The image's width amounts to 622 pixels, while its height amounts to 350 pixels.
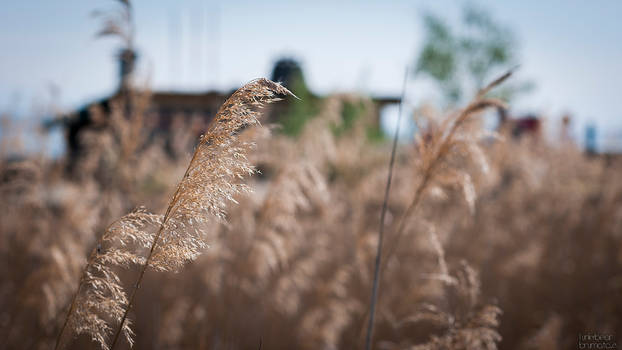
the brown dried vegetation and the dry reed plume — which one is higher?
the dry reed plume

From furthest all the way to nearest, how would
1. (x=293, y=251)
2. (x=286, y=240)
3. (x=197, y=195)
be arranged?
(x=293, y=251), (x=286, y=240), (x=197, y=195)

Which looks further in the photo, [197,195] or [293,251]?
[293,251]

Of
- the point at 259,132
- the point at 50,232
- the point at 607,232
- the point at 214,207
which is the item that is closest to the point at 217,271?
the point at 259,132

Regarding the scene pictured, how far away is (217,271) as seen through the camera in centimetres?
375

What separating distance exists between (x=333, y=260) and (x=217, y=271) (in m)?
1.87

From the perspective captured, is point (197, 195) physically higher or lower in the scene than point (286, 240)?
higher

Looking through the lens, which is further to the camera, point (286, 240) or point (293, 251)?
point (293, 251)

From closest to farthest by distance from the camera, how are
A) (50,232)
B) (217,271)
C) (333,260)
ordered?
1. (217,271)
2. (50,232)
3. (333,260)

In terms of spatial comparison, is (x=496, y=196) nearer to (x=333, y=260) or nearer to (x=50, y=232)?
(x=333, y=260)

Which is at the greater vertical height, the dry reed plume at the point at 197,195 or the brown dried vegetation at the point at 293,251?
the dry reed plume at the point at 197,195

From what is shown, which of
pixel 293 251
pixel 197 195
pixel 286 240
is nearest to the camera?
pixel 197 195

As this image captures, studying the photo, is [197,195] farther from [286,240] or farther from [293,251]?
[293,251]

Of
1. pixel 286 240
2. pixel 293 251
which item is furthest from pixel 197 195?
pixel 293 251

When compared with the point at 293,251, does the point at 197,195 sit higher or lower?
higher
